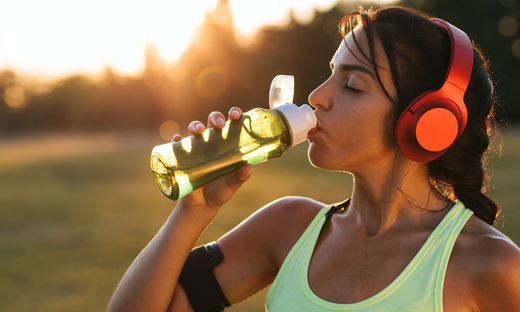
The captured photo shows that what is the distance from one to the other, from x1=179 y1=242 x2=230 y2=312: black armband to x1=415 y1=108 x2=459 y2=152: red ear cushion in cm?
104

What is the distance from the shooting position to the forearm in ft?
6.01

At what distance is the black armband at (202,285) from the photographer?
6.41 feet

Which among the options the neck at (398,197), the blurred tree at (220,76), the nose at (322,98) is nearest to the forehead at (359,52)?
the nose at (322,98)

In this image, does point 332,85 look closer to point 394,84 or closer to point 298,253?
point 394,84

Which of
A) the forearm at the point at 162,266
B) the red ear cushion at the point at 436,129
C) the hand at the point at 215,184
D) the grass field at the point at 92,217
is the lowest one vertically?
the grass field at the point at 92,217

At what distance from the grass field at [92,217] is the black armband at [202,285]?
1619mm

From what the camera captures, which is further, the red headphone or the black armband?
the black armband

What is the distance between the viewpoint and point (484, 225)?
1561mm

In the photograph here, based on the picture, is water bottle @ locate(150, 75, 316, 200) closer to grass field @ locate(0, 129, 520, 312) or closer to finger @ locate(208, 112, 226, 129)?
finger @ locate(208, 112, 226, 129)

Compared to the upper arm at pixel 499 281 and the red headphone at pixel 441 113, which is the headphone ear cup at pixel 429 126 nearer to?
the red headphone at pixel 441 113

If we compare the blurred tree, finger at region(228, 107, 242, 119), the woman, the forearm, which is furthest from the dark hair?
the blurred tree

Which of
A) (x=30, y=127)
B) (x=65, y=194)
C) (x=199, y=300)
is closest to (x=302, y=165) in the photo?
(x=65, y=194)

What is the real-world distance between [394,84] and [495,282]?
0.78 meters

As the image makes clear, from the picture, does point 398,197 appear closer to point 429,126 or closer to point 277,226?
point 429,126
